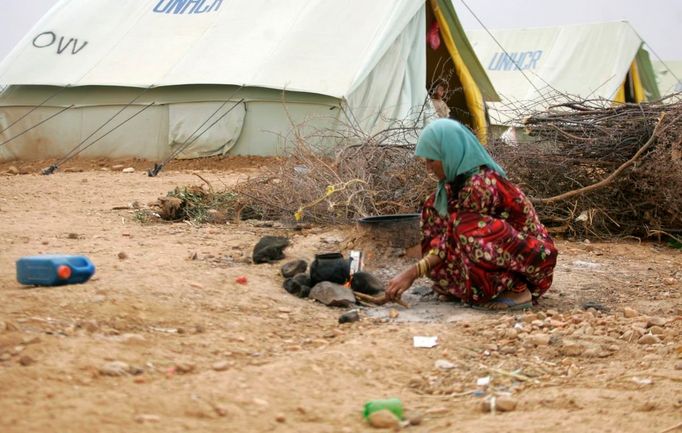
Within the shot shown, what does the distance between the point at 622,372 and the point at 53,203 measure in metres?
4.74

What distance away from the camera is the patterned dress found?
3652 mm

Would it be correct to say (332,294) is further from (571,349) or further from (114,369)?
(114,369)

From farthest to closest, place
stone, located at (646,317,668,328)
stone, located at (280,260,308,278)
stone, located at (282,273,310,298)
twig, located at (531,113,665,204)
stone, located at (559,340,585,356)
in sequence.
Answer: twig, located at (531,113,665,204), stone, located at (280,260,308,278), stone, located at (282,273,310,298), stone, located at (646,317,668,328), stone, located at (559,340,585,356)

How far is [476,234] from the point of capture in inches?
144

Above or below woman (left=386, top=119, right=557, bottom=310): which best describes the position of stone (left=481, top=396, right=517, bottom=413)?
below

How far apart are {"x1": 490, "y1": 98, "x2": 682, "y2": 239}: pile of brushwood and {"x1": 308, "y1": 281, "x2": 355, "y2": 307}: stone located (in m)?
2.05

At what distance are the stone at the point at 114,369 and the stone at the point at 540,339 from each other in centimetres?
139

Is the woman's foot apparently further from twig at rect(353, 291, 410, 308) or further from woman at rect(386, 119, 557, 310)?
twig at rect(353, 291, 410, 308)

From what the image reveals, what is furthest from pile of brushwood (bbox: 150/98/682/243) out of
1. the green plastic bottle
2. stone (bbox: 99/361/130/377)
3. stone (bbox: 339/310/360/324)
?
the green plastic bottle

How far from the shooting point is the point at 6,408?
2.10m

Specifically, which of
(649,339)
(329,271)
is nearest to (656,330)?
(649,339)

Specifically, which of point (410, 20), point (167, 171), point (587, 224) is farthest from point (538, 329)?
point (410, 20)

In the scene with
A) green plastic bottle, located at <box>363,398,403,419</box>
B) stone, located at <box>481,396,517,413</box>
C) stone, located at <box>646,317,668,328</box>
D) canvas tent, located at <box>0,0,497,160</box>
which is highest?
canvas tent, located at <box>0,0,497,160</box>

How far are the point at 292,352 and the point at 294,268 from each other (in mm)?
1181
